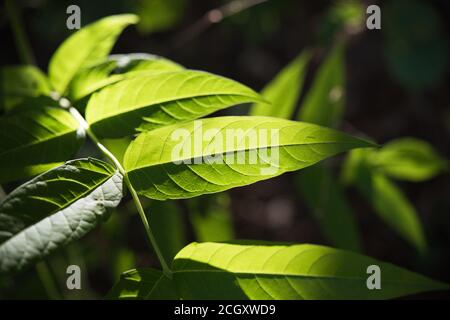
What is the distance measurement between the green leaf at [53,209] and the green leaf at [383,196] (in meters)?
0.71

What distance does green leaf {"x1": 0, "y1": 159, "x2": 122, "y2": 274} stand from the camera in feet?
1.64

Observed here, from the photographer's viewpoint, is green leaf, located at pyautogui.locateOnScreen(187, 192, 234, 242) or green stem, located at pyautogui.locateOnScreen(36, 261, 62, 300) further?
green leaf, located at pyautogui.locateOnScreen(187, 192, 234, 242)

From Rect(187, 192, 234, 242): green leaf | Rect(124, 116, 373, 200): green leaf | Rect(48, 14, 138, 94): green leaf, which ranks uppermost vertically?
Rect(48, 14, 138, 94): green leaf

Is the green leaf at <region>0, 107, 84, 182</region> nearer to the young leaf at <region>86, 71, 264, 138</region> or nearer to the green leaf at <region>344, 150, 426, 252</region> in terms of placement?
the young leaf at <region>86, 71, 264, 138</region>

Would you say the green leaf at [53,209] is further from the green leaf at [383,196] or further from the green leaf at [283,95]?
the green leaf at [383,196]

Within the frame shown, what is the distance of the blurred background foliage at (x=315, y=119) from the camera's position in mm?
1128

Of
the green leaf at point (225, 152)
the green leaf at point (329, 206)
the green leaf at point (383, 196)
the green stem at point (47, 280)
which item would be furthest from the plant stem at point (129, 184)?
the green leaf at point (383, 196)

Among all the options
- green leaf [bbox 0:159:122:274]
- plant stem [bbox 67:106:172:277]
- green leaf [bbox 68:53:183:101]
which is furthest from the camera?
green leaf [bbox 68:53:183:101]

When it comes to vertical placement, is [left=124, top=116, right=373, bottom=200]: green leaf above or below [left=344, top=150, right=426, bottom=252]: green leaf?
above

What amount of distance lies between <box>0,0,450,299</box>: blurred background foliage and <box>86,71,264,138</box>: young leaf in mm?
251

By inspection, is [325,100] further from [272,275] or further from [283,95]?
[272,275]

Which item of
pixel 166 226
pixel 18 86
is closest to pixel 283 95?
pixel 166 226

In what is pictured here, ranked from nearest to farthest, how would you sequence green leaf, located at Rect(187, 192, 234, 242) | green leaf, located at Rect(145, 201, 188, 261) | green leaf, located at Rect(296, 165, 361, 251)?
green leaf, located at Rect(145, 201, 188, 261)
green leaf, located at Rect(296, 165, 361, 251)
green leaf, located at Rect(187, 192, 234, 242)

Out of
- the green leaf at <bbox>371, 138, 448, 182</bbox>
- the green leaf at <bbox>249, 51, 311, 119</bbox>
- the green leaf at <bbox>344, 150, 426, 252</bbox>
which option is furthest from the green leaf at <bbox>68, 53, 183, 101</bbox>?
the green leaf at <bbox>371, 138, 448, 182</bbox>
